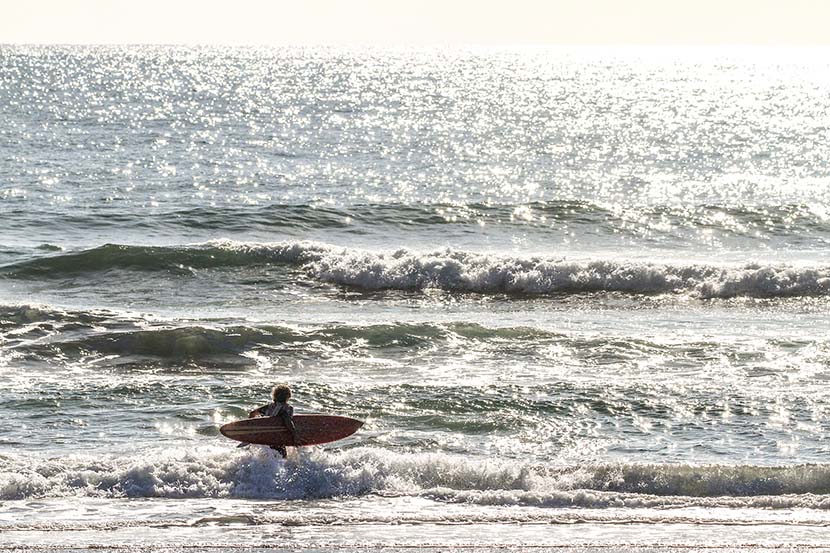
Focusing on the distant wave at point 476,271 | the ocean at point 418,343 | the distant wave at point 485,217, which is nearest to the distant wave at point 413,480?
the ocean at point 418,343

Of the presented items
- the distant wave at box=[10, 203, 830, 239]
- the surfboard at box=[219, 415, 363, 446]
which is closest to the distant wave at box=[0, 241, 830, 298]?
the distant wave at box=[10, 203, 830, 239]

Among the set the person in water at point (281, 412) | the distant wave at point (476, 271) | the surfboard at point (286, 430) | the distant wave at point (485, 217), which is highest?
the distant wave at point (485, 217)

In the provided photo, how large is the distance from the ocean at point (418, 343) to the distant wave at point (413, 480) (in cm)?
4

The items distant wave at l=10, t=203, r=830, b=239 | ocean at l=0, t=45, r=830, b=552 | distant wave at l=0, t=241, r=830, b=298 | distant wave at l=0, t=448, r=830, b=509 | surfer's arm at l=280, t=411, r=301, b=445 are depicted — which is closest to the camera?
ocean at l=0, t=45, r=830, b=552

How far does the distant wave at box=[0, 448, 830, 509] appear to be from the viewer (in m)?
14.8

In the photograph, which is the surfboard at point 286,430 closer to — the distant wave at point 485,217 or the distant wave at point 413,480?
the distant wave at point 413,480

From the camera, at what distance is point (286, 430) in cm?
1581

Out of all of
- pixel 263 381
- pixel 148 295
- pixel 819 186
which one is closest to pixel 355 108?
pixel 819 186

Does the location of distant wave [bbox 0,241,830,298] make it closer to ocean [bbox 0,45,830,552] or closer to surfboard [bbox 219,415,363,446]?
ocean [bbox 0,45,830,552]

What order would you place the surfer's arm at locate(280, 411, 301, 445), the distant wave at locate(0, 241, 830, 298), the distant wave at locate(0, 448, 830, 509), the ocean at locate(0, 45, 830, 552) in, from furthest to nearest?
the distant wave at locate(0, 241, 830, 298) < the surfer's arm at locate(280, 411, 301, 445) < the distant wave at locate(0, 448, 830, 509) < the ocean at locate(0, 45, 830, 552)

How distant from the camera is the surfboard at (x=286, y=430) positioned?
15.8m

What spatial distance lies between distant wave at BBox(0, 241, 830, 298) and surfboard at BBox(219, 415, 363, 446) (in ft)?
47.3

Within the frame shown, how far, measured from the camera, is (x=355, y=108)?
92.4 meters

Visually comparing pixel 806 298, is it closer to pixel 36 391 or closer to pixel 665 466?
pixel 665 466
